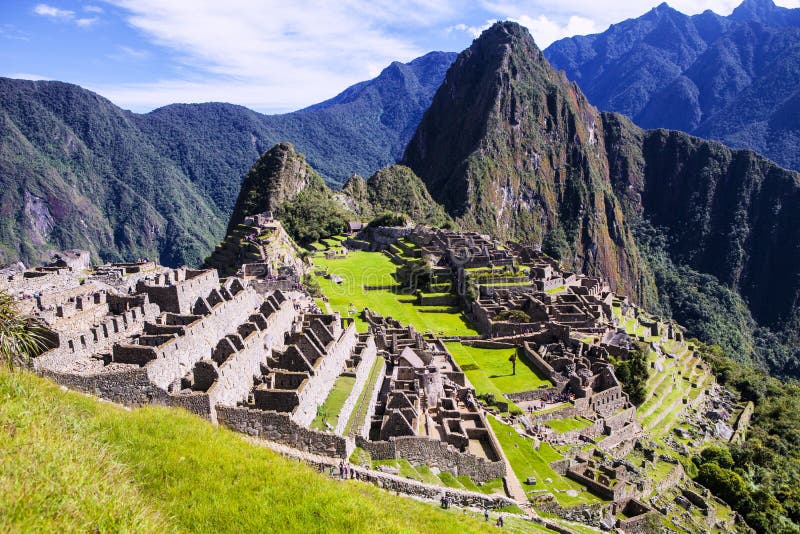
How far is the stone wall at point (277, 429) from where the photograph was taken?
54.3 feet

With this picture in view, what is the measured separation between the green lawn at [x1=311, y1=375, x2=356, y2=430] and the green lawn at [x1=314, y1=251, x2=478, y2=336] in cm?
1504

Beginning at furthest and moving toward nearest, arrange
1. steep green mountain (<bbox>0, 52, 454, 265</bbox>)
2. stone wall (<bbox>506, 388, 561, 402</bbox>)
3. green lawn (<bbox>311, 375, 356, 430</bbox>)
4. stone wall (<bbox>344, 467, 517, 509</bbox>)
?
1. steep green mountain (<bbox>0, 52, 454, 265</bbox>)
2. stone wall (<bbox>506, 388, 561, 402</bbox>)
3. green lawn (<bbox>311, 375, 356, 430</bbox>)
4. stone wall (<bbox>344, 467, 517, 509</bbox>)

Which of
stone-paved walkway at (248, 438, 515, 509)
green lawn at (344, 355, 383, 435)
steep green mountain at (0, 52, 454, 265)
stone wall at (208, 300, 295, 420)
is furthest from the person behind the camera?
steep green mountain at (0, 52, 454, 265)

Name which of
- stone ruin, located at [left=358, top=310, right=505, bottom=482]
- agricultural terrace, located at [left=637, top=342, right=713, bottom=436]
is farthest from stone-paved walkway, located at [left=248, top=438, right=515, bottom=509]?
agricultural terrace, located at [left=637, top=342, right=713, bottom=436]

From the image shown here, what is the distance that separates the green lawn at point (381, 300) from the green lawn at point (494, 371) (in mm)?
4044

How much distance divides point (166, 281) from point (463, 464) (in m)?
18.7

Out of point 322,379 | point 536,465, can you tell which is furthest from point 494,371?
point 322,379

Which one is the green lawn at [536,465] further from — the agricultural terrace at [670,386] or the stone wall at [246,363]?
the agricultural terrace at [670,386]

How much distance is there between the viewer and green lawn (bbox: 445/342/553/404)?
1398 inches

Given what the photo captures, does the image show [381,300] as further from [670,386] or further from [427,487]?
[427,487]

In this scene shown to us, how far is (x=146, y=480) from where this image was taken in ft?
33.4

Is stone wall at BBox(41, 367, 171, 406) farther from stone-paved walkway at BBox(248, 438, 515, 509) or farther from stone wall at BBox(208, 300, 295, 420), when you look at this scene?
stone-paved walkway at BBox(248, 438, 515, 509)

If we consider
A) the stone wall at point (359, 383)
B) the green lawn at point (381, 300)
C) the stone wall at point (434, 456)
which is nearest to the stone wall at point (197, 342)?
the stone wall at point (359, 383)

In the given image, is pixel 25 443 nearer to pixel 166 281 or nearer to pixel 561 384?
pixel 166 281
